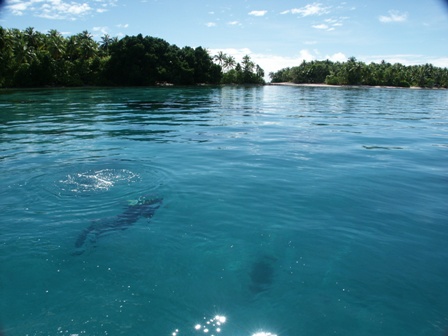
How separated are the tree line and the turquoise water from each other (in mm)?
127897

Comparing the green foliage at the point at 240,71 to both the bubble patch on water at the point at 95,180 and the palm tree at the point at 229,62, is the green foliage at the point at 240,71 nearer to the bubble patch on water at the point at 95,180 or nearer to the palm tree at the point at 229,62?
the palm tree at the point at 229,62

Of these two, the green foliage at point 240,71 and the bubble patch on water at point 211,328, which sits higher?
the green foliage at point 240,71

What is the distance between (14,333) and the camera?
12.1ft

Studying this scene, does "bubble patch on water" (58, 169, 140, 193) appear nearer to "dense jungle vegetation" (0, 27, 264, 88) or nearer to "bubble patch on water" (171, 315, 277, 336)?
"bubble patch on water" (171, 315, 277, 336)

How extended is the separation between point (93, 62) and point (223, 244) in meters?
77.6

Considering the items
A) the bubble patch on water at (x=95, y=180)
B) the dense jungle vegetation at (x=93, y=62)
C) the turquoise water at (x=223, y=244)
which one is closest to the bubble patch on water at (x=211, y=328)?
the turquoise water at (x=223, y=244)

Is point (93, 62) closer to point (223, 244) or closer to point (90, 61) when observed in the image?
point (90, 61)

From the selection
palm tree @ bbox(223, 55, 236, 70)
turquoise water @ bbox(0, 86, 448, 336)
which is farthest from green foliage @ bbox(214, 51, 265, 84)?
turquoise water @ bbox(0, 86, 448, 336)

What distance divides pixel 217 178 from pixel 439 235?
Result: 533 centimetres

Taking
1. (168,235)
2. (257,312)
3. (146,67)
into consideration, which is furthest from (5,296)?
(146,67)

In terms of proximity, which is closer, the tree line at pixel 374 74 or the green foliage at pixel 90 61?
the green foliage at pixel 90 61

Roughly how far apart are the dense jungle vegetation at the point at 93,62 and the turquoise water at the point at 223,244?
199 ft

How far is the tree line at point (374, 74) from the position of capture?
125375mm

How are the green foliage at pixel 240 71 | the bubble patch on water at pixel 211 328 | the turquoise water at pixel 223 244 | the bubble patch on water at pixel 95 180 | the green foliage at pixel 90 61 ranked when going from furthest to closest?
the green foliage at pixel 240 71, the green foliage at pixel 90 61, the bubble patch on water at pixel 95 180, the turquoise water at pixel 223 244, the bubble patch on water at pixel 211 328
